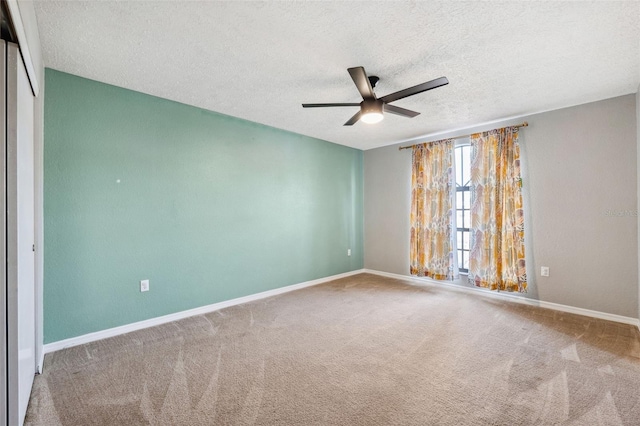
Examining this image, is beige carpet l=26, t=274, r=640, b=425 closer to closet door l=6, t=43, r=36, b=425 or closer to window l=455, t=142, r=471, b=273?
closet door l=6, t=43, r=36, b=425

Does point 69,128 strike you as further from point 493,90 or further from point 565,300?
point 565,300

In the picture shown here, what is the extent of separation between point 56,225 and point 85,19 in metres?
1.71

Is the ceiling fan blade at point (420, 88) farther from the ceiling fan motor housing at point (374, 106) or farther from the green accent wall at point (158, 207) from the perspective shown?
the green accent wall at point (158, 207)

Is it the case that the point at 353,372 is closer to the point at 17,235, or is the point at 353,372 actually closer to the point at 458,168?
the point at 17,235

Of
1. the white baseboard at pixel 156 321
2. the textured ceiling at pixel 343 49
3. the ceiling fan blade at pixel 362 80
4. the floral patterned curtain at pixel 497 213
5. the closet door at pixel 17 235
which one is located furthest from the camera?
the floral patterned curtain at pixel 497 213

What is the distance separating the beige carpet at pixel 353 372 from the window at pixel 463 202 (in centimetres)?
122

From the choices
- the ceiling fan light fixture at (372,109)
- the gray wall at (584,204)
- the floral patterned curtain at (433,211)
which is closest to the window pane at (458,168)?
the floral patterned curtain at (433,211)

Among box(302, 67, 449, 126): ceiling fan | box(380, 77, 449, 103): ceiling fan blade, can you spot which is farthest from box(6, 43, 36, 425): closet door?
box(380, 77, 449, 103): ceiling fan blade

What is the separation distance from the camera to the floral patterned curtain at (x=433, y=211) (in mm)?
4473

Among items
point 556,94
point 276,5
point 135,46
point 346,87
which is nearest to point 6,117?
point 135,46

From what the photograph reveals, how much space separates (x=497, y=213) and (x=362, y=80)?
284 centimetres

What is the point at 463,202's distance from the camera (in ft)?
14.6

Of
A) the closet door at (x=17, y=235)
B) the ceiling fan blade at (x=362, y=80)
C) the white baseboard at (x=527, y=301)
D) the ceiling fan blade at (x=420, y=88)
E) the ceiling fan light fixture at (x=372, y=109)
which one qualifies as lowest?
the white baseboard at (x=527, y=301)

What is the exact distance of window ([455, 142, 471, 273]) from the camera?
4.45 m
